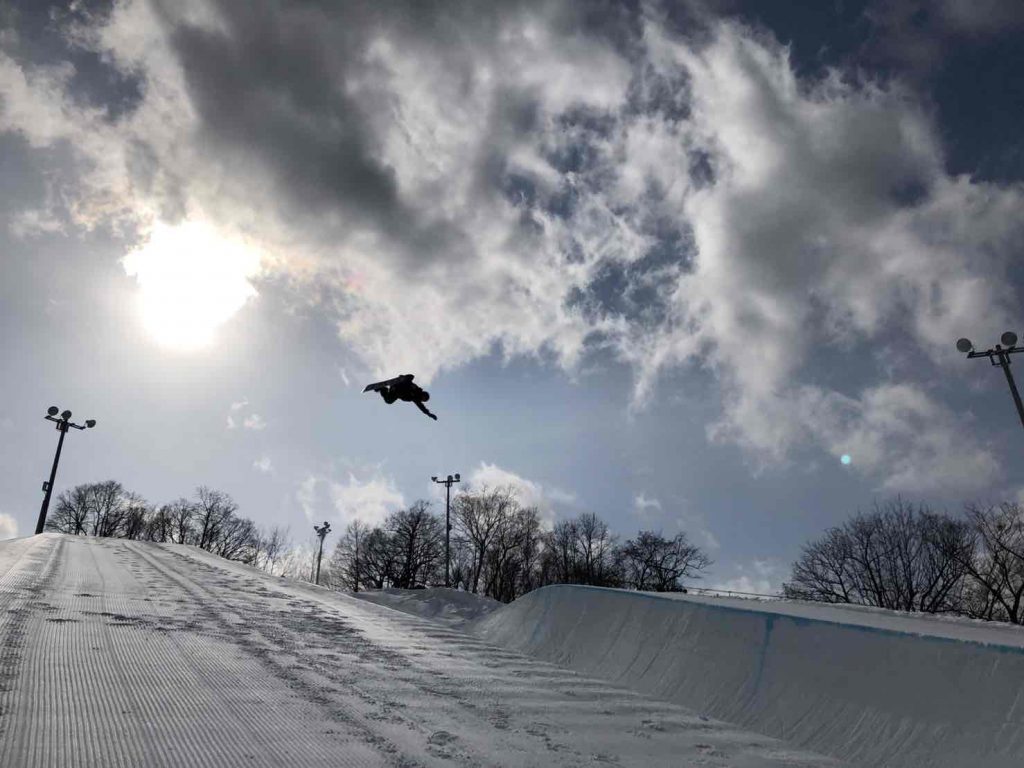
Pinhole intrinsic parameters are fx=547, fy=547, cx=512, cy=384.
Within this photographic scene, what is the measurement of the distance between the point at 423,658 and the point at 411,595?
19.7 m

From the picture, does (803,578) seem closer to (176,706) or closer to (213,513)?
(176,706)

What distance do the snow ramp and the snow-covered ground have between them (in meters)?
0.43

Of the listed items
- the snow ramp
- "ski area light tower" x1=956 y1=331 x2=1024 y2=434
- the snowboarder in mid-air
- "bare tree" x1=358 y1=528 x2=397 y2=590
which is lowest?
"bare tree" x1=358 y1=528 x2=397 y2=590

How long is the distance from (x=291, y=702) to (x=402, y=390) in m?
6.08

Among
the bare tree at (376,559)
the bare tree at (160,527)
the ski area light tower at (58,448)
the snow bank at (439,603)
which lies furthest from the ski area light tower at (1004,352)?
the bare tree at (160,527)

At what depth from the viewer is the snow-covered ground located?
11.0 ft

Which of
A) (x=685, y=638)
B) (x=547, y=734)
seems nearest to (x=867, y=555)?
(x=685, y=638)

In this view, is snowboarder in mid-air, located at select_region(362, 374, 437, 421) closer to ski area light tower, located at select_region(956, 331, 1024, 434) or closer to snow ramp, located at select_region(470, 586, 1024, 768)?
snow ramp, located at select_region(470, 586, 1024, 768)

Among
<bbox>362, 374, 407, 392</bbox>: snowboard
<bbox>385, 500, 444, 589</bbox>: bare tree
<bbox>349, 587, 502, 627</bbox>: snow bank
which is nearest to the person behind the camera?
<bbox>362, 374, 407, 392</bbox>: snowboard

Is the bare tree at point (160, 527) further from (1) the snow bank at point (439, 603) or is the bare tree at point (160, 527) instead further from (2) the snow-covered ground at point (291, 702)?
(2) the snow-covered ground at point (291, 702)

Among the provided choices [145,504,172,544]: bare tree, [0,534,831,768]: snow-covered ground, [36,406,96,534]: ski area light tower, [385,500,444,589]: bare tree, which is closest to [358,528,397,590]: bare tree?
[385,500,444,589]: bare tree

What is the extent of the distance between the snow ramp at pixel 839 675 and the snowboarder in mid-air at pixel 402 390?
4.98 meters

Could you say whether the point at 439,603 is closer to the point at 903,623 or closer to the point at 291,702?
the point at 903,623

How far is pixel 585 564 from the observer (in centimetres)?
6059
